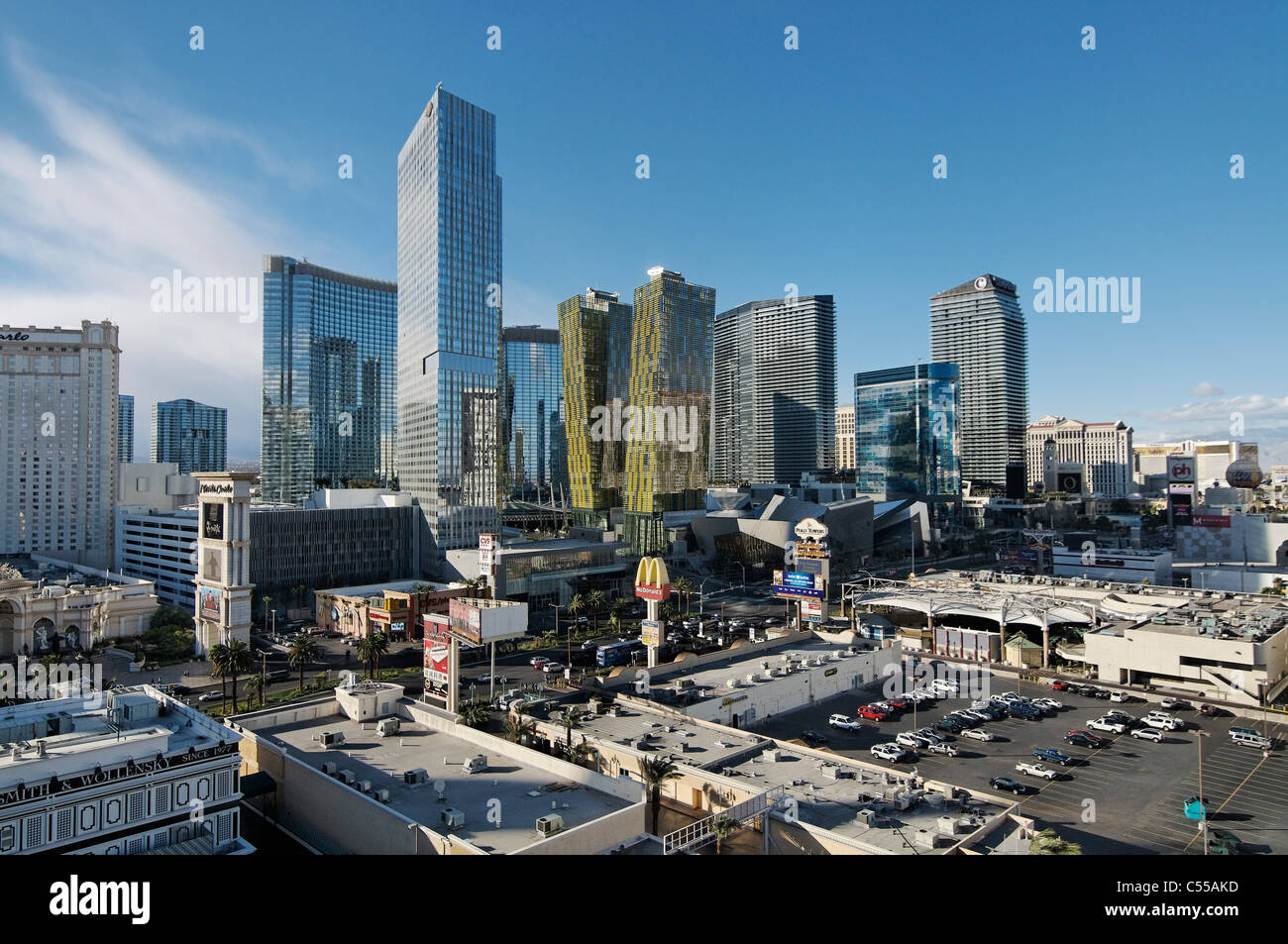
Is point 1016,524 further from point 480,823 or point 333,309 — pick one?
point 480,823

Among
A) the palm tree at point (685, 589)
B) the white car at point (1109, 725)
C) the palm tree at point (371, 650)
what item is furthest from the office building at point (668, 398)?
the white car at point (1109, 725)

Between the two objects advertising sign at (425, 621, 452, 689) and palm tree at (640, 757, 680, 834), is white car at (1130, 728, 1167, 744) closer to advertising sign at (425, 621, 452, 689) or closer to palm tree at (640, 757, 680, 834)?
palm tree at (640, 757, 680, 834)

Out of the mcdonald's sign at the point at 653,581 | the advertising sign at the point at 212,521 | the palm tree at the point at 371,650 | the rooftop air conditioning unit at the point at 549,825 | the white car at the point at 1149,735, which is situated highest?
the advertising sign at the point at 212,521

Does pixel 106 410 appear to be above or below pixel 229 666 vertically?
above

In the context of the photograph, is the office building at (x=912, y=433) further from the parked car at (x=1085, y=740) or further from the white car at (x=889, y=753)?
the white car at (x=889, y=753)
